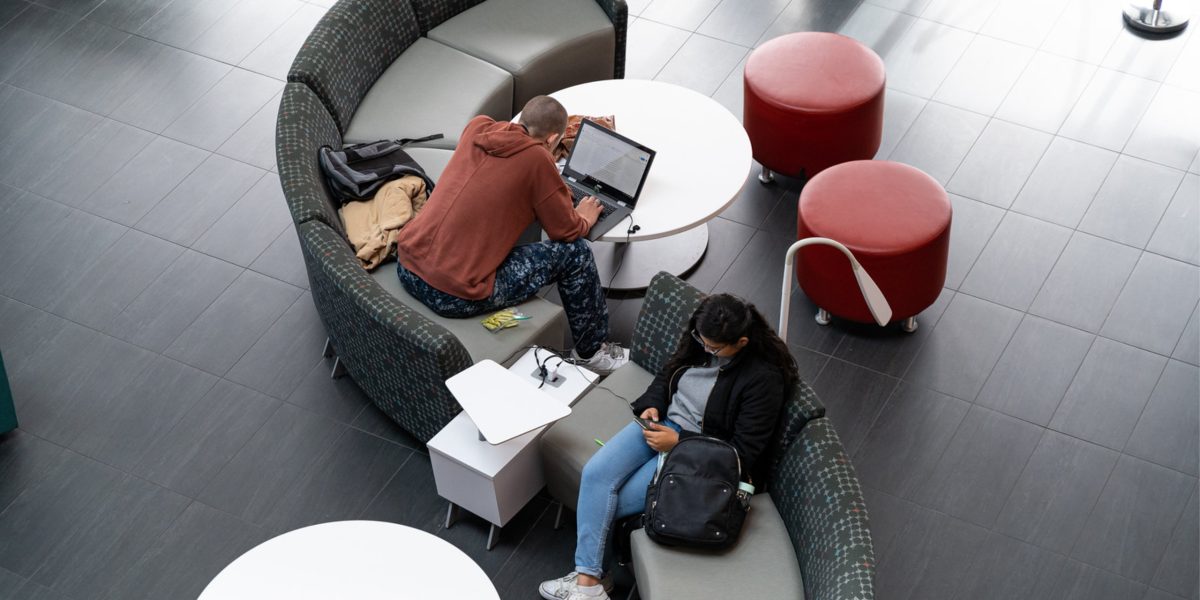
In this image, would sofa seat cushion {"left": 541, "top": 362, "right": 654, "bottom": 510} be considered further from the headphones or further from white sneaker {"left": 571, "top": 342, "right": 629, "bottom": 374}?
white sneaker {"left": 571, "top": 342, "right": 629, "bottom": 374}

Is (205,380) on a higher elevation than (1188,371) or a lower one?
higher

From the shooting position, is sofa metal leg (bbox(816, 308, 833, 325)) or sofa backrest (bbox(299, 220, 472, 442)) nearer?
sofa backrest (bbox(299, 220, 472, 442))

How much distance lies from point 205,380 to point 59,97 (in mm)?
2387

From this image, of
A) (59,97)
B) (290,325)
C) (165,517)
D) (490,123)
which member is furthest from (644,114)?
(59,97)

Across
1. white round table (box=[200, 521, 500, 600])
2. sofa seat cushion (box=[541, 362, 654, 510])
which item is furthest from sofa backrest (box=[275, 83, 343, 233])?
white round table (box=[200, 521, 500, 600])

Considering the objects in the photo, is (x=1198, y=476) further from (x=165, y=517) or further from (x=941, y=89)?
(x=165, y=517)

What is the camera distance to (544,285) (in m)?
4.88

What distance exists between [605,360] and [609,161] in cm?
82

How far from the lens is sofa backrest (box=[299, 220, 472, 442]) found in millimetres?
4285

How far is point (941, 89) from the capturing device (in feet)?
21.1

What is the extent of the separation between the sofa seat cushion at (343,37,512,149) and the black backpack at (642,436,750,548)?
7.24 ft

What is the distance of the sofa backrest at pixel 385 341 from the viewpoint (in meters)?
4.29

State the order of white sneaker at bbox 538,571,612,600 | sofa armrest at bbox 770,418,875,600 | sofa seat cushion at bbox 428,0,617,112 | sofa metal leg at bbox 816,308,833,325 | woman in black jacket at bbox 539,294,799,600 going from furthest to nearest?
1. sofa seat cushion at bbox 428,0,617,112
2. sofa metal leg at bbox 816,308,833,325
3. white sneaker at bbox 538,571,612,600
4. woman in black jacket at bbox 539,294,799,600
5. sofa armrest at bbox 770,418,875,600

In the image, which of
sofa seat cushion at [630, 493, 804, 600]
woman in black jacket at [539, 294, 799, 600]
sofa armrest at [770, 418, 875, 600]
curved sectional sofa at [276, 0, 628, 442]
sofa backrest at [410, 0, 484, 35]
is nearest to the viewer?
sofa armrest at [770, 418, 875, 600]
